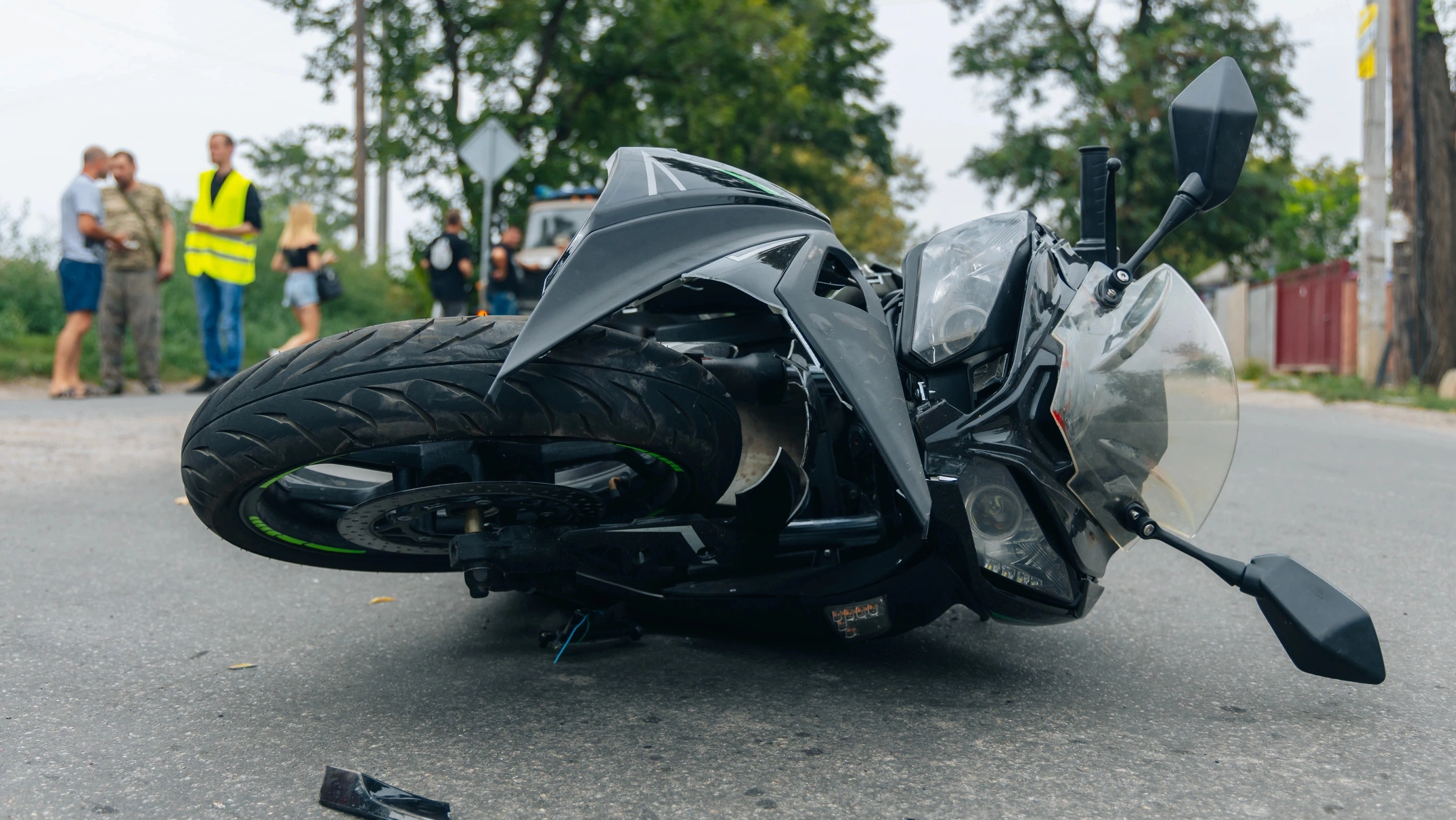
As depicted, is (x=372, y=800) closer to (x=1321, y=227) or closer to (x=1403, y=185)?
(x=1403, y=185)

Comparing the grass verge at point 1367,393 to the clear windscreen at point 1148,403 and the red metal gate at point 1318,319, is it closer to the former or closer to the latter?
the red metal gate at point 1318,319

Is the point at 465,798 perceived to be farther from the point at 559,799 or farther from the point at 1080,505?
the point at 1080,505

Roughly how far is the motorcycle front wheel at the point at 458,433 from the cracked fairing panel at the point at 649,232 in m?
0.07

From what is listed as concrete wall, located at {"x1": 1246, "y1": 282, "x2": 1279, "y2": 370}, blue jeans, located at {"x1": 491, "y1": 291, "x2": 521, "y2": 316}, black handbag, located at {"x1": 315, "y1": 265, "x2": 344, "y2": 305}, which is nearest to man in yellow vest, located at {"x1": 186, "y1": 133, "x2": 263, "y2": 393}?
black handbag, located at {"x1": 315, "y1": 265, "x2": 344, "y2": 305}

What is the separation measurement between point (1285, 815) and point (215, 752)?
1889mm

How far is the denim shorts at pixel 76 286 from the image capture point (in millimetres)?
9438

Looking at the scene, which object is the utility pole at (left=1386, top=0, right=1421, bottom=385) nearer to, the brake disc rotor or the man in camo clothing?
the man in camo clothing

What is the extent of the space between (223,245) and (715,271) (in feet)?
29.3

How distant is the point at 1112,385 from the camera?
236 centimetres

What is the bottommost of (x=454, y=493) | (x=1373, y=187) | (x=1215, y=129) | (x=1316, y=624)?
(x=1316, y=624)

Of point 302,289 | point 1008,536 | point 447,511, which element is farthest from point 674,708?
point 302,289

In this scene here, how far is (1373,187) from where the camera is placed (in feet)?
49.0

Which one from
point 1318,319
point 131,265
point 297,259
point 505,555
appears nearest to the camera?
point 505,555

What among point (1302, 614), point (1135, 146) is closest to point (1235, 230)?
point (1135, 146)
